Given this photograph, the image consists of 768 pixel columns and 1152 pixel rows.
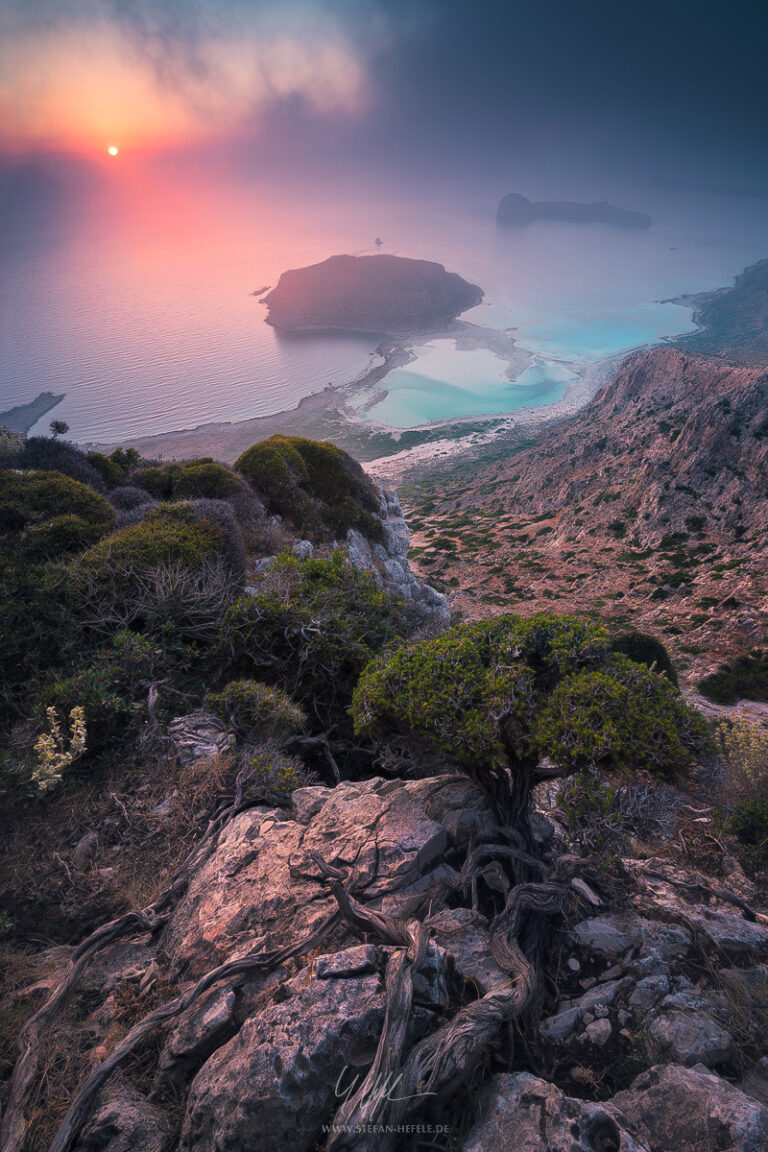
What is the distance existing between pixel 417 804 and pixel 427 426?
99832 mm

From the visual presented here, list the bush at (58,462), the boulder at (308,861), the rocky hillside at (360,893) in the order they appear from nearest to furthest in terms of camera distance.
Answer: the rocky hillside at (360,893) < the boulder at (308,861) < the bush at (58,462)

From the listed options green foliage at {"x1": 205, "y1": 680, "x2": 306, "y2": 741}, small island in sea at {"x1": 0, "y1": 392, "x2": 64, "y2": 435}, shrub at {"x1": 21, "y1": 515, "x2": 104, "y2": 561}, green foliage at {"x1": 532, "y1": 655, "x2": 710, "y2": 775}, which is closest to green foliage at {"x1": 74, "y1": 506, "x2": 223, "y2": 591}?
shrub at {"x1": 21, "y1": 515, "x2": 104, "y2": 561}

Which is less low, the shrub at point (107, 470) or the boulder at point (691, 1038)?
the shrub at point (107, 470)

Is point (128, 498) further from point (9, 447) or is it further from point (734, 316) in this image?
point (734, 316)

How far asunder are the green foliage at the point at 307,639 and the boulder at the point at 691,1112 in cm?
659

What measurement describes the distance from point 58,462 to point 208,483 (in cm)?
625

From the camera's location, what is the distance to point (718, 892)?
6.17 meters

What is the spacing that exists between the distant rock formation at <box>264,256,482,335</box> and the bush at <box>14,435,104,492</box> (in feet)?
401

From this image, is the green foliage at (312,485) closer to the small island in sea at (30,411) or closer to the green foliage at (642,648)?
the green foliage at (642,648)

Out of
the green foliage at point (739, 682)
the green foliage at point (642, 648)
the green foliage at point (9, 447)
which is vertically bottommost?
the green foliage at point (739, 682)

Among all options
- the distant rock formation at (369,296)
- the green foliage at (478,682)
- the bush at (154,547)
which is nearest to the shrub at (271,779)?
the green foliage at (478,682)

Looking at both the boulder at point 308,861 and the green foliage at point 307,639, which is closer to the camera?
the boulder at point 308,861

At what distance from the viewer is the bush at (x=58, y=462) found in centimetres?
1773

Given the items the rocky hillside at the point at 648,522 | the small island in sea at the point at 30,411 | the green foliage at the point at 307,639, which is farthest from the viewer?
the small island in sea at the point at 30,411
